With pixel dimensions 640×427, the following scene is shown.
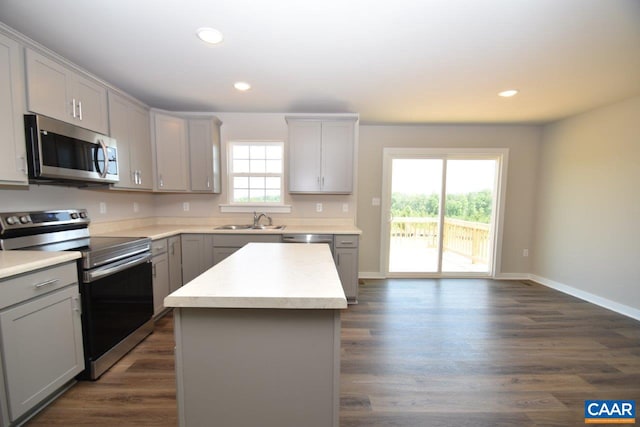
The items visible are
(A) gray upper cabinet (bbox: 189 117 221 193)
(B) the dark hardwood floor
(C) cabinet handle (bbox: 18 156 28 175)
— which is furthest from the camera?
(A) gray upper cabinet (bbox: 189 117 221 193)

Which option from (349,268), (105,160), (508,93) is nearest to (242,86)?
(105,160)

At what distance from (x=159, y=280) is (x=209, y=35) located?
7.46ft

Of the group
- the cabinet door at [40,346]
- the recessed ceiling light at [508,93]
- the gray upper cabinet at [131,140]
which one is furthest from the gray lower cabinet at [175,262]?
the recessed ceiling light at [508,93]

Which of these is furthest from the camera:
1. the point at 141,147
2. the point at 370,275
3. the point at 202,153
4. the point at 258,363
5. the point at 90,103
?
the point at 370,275

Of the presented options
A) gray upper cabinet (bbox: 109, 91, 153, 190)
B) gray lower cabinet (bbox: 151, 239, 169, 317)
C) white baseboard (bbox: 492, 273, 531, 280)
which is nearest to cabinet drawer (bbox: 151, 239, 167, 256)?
gray lower cabinet (bbox: 151, 239, 169, 317)

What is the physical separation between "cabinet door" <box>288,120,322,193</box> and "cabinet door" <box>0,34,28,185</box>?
2.23 meters

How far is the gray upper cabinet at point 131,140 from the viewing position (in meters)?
2.42

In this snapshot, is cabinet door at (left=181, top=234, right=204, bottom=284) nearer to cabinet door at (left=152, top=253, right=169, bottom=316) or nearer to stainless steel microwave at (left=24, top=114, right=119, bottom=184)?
cabinet door at (left=152, top=253, right=169, bottom=316)

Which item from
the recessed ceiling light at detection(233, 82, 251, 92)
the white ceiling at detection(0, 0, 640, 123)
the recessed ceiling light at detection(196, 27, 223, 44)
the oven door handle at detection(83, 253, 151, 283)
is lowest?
the oven door handle at detection(83, 253, 151, 283)

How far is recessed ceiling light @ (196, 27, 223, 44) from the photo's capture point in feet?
5.36

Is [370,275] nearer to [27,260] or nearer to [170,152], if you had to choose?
[170,152]

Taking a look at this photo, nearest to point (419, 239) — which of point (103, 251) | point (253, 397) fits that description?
point (253, 397)

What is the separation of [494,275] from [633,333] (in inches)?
62.9

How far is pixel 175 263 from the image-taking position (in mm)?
2789
